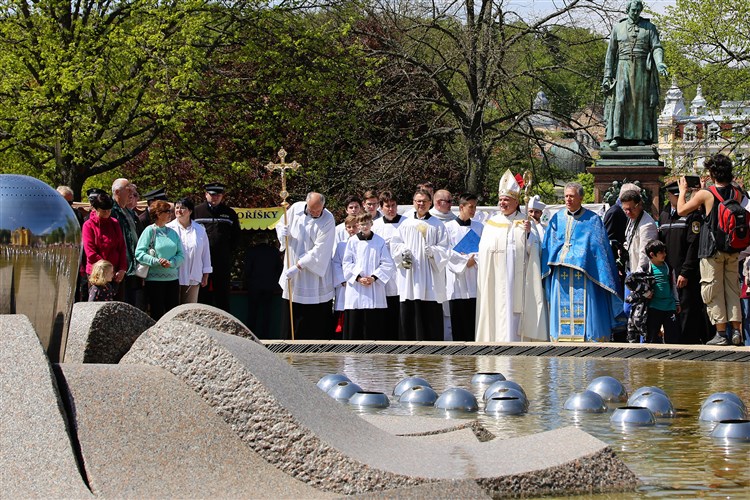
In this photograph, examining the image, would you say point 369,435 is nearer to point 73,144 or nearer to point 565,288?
point 565,288

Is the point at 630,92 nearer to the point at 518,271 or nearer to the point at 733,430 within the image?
the point at 518,271

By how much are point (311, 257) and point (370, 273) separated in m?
0.90

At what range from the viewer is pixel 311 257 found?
654 inches

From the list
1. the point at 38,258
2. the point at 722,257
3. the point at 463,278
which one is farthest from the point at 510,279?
the point at 38,258

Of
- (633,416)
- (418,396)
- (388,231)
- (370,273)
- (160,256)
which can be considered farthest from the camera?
(388,231)

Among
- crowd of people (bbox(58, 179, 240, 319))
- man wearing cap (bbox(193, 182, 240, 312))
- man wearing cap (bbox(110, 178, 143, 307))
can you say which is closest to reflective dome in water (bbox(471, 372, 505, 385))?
crowd of people (bbox(58, 179, 240, 319))

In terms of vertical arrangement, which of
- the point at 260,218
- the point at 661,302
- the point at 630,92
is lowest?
the point at 661,302

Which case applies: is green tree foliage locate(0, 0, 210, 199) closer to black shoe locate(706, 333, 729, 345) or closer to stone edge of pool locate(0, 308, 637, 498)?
black shoe locate(706, 333, 729, 345)

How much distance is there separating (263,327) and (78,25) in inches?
427

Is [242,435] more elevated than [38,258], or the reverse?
[38,258]

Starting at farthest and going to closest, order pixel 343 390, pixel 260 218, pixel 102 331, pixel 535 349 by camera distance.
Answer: pixel 260 218 < pixel 535 349 < pixel 343 390 < pixel 102 331

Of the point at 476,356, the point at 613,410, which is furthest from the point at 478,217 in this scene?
the point at 613,410

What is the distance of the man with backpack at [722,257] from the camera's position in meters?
13.4

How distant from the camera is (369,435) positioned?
519 cm
